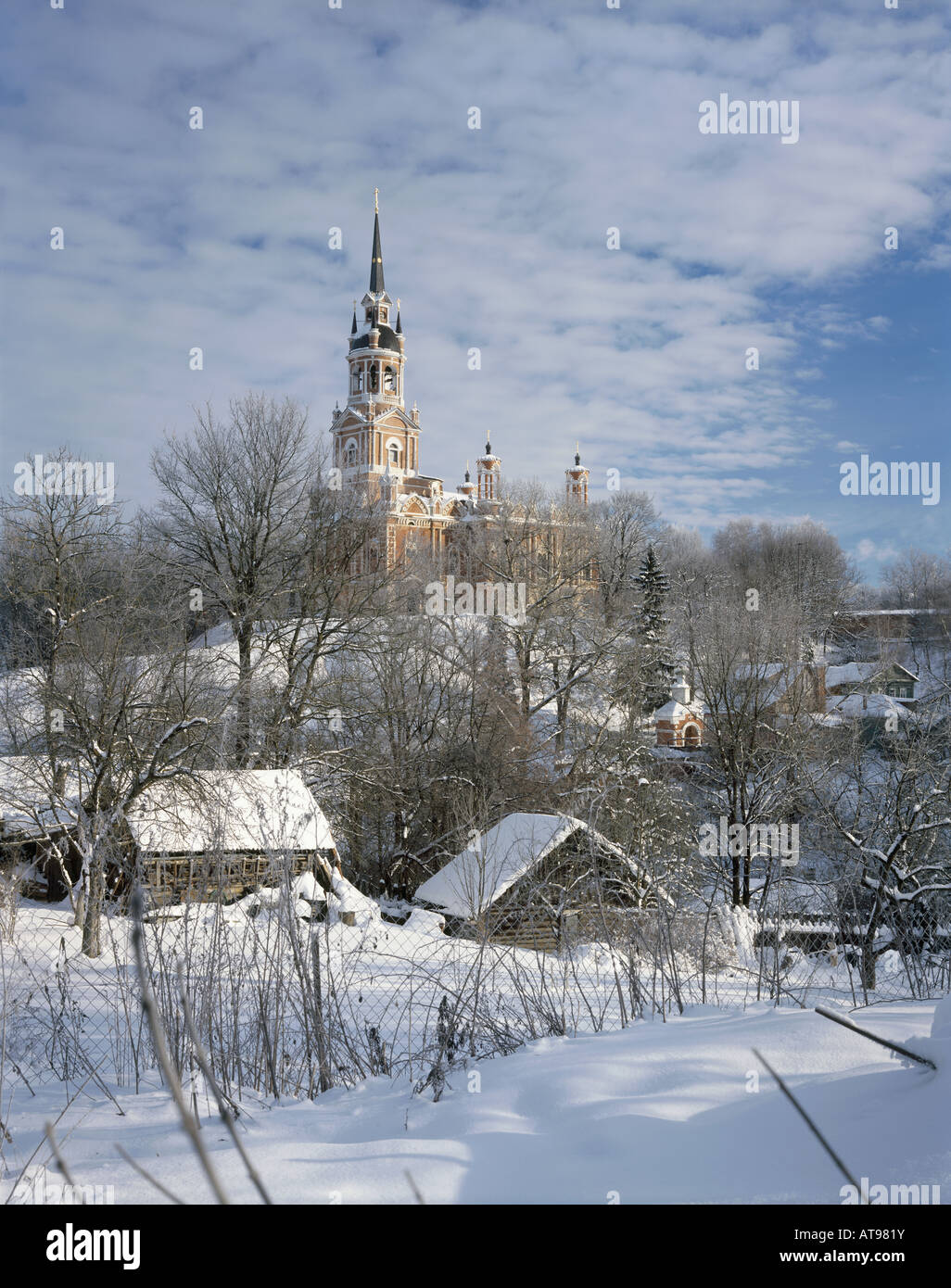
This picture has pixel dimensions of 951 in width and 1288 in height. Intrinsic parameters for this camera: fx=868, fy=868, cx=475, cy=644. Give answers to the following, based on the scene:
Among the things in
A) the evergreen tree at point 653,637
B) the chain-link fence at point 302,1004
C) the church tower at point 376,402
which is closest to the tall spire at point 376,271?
the church tower at point 376,402

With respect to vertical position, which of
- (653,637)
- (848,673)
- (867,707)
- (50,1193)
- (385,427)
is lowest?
(50,1193)

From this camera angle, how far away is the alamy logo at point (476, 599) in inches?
1078

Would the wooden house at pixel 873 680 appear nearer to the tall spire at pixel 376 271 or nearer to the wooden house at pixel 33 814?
the wooden house at pixel 33 814

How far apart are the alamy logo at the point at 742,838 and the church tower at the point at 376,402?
4546cm

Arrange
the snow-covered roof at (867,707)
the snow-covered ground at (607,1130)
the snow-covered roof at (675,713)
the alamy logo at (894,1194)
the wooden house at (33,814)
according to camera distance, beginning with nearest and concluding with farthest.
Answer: the alamy logo at (894,1194) < the snow-covered ground at (607,1130) < the wooden house at (33,814) < the snow-covered roof at (867,707) < the snow-covered roof at (675,713)

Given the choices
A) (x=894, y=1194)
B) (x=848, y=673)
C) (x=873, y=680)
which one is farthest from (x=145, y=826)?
(x=848, y=673)

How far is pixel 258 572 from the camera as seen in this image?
23.8 meters

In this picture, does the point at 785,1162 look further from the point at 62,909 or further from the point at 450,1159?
the point at 62,909

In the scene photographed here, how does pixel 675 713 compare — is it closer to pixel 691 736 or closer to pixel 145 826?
pixel 691 736

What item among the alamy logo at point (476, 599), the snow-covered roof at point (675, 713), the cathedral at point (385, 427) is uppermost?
the cathedral at point (385, 427)

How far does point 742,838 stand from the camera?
68.8 ft

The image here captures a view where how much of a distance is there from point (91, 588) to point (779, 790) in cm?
1740

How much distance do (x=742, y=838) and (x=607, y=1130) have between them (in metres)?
19.4

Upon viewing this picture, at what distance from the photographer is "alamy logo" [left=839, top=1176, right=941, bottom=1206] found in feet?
6.70
